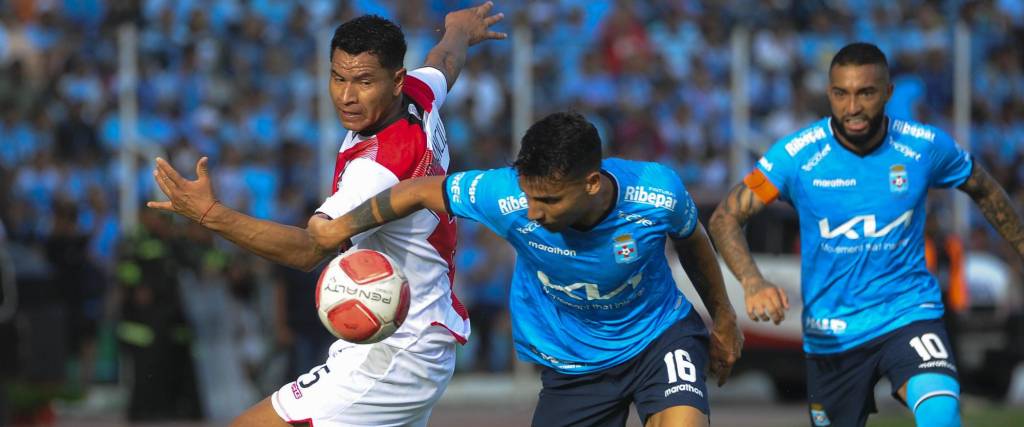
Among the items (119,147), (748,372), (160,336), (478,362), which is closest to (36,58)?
(119,147)

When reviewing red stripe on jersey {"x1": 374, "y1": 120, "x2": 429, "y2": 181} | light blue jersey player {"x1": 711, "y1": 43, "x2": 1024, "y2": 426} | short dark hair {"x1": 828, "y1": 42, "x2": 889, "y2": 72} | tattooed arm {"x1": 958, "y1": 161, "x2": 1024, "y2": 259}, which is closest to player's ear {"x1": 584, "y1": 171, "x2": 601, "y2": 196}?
red stripe on jersey {"x1": 374, "y1": 120, "x2": 429, "y2": 181}

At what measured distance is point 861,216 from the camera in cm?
764

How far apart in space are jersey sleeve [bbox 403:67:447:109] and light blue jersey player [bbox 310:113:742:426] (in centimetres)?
56

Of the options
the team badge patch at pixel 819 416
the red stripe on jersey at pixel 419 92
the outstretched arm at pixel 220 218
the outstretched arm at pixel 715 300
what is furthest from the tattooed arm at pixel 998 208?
the outstretched arm at pixel 220 218

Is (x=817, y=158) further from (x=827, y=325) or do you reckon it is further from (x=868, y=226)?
(x=827, y=325)

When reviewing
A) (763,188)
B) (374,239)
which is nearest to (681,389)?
(374,239)

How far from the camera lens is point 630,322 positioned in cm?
677

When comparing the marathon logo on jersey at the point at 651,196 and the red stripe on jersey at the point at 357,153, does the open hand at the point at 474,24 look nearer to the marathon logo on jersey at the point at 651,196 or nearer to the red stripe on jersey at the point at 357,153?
the red stripe on jersey at the point at 357,153

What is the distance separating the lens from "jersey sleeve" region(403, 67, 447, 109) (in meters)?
6.90

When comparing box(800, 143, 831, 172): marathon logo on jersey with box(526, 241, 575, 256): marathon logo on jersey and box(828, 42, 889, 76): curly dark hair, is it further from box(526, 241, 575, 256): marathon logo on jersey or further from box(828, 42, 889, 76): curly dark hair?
box(526, 241, 575, 256): marathon logo on jersey

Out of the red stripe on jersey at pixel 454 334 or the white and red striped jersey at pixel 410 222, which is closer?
the white and red striped jersey at pixel 410 222

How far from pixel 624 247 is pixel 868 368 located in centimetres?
185

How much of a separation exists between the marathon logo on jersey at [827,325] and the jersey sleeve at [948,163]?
2.73ft

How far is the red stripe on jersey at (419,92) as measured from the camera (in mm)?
6867
